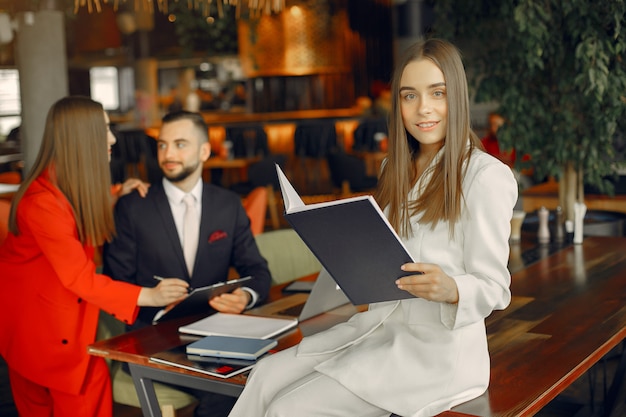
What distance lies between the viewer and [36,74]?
7.36m

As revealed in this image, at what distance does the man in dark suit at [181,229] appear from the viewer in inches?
133

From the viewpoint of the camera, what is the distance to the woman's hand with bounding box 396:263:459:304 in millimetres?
1922

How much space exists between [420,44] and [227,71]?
12824 mm

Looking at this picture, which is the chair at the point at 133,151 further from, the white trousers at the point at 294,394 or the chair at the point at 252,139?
the white trousers at the point at 294,394

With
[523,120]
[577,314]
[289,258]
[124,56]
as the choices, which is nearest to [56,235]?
[289,258]

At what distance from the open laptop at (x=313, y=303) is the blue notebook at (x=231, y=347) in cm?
32

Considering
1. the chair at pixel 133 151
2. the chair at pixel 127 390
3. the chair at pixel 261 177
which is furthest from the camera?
the chair at pixel 133 151

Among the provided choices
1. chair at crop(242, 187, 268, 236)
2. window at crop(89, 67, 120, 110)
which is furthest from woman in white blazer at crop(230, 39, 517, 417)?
window at crop(89, 67, 120, 110)

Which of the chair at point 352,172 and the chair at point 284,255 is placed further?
the chair at point 352,172

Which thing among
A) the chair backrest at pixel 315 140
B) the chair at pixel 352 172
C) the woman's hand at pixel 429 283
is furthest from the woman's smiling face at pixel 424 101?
the chair backrest at pixel 315 140

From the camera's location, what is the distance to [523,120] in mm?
4633

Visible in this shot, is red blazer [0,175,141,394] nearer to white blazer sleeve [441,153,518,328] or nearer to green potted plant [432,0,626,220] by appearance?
white blazer sleeve [441,153,518,328]

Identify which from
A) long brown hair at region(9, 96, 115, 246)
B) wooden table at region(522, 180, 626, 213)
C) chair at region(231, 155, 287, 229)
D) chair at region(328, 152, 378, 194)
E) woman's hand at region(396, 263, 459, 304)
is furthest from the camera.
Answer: chair at region(328, 152, 378, 194)

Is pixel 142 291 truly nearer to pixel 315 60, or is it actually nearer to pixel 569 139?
pixel 569 139
